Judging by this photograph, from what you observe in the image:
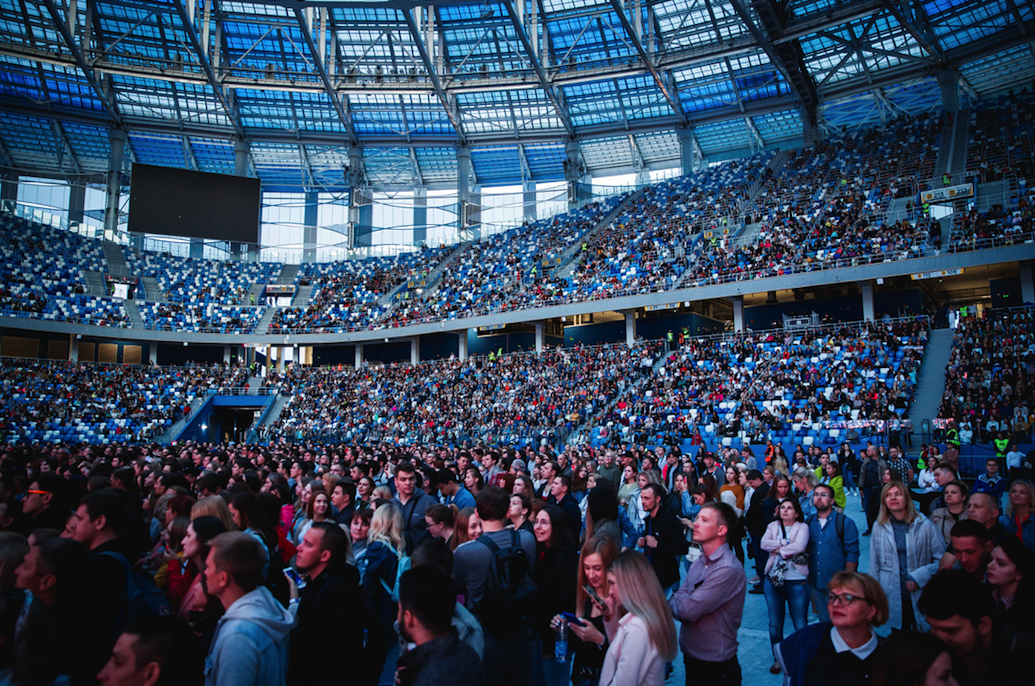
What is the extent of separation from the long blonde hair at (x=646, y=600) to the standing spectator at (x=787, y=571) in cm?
318

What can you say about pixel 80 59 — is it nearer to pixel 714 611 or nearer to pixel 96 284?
pixel 96 284

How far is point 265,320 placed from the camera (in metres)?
48.6

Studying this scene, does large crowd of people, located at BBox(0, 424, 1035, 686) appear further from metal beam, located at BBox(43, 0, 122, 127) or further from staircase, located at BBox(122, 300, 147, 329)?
staircase, located at BBox(122, 300, 147, 329)

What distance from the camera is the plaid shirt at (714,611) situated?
4.08 meters

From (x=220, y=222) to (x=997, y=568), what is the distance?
159 feet

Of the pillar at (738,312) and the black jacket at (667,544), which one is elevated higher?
the pillar at (738,312)

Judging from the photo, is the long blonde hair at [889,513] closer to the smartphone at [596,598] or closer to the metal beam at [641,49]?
the smartphone at [596,598]

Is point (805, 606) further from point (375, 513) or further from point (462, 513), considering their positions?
point (375, 513)

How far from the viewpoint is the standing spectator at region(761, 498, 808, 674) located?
608cm

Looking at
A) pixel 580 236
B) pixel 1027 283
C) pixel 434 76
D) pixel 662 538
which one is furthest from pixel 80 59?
pixel 1027 283

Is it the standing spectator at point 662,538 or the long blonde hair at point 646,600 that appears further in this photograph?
the standing spectator at point 662,538

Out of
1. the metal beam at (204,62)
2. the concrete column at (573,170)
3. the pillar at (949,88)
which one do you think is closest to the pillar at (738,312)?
the pillar at (949,88)

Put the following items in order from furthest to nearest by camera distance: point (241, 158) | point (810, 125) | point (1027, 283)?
point (241, 158) < point (810, 125) < point (1027, 283)

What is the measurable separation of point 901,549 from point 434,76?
3778cm
